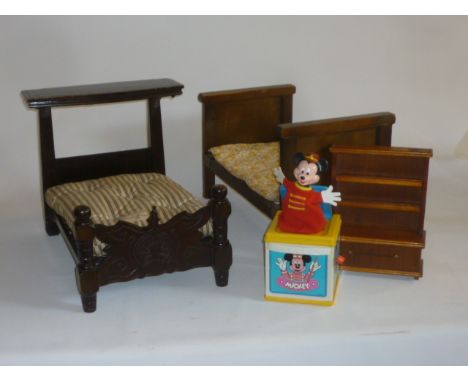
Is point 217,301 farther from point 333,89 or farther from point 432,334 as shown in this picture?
point 333,89

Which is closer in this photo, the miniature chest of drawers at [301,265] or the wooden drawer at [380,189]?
the miniature chest of drawers at [301,265]

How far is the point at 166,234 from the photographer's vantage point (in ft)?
9.95

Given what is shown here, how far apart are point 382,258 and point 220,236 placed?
697mm

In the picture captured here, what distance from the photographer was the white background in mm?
2836

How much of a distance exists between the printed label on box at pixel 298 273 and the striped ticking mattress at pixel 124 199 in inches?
12.7

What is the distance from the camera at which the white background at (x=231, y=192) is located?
9.30 feet

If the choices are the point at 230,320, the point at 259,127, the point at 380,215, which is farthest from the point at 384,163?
the point at 259,127

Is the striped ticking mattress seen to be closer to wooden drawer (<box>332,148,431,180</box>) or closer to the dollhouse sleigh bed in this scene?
the dollhouse sleigh bed

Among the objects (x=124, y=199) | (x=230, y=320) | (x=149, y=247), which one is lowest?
(x=230, y=320)

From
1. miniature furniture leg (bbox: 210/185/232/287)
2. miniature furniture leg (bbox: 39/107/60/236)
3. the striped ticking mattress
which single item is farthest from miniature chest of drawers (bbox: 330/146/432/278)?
miniature furniture leg (bbox: 39/107/60/236)

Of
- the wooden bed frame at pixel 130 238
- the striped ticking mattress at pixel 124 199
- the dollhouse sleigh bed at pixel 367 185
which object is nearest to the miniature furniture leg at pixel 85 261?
the wooden bed frame at pixel 130 238

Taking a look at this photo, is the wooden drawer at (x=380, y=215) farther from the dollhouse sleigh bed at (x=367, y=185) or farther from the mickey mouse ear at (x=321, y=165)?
the mickey mouse ear at (x=321, y=165)

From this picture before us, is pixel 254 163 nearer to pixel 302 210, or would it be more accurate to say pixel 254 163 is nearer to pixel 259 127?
pixel 259 127

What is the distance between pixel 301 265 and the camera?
119 inches
